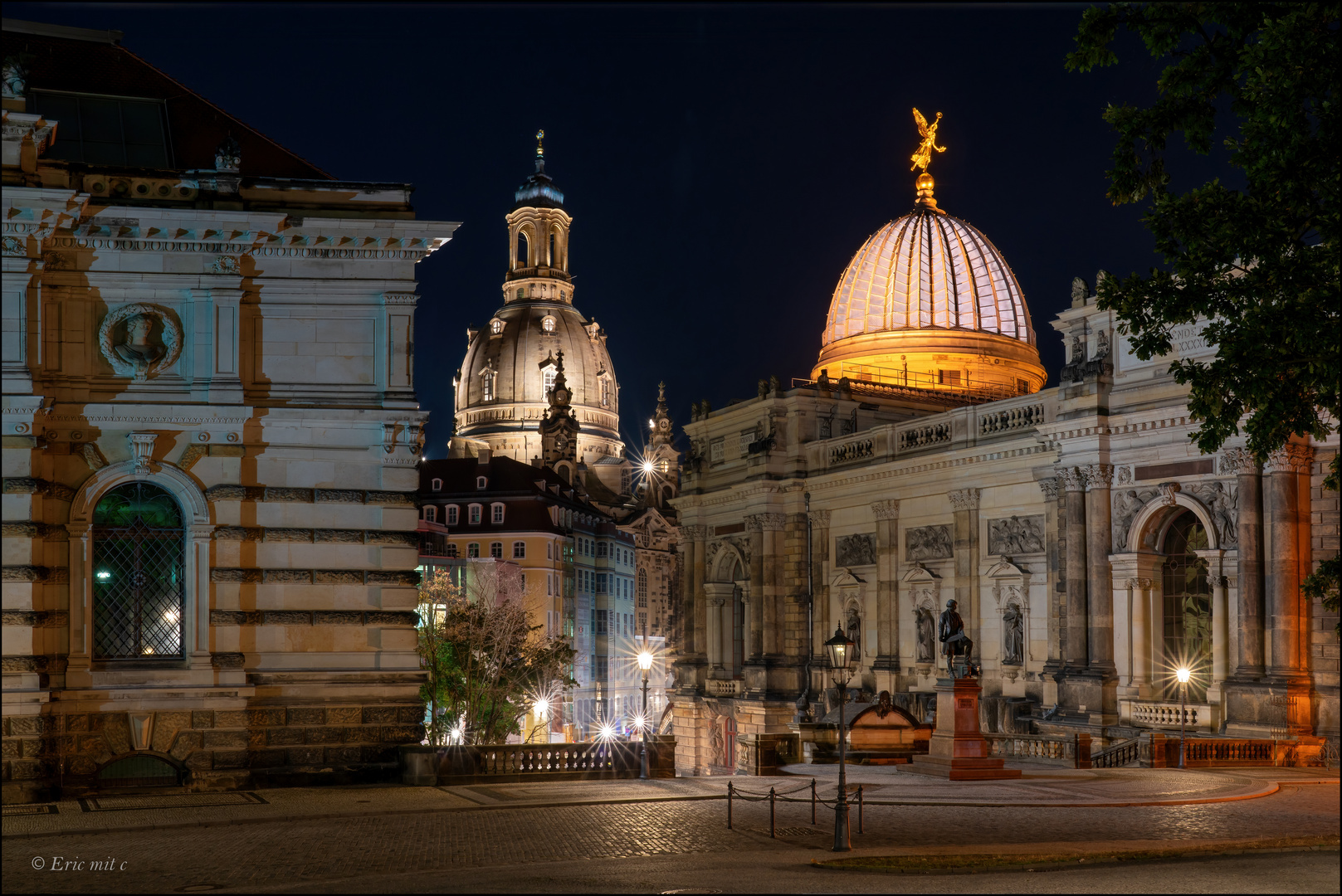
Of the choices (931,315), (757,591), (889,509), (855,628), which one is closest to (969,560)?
(889,509)

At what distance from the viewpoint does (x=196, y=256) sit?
95.1ft

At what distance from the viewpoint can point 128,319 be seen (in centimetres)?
2873

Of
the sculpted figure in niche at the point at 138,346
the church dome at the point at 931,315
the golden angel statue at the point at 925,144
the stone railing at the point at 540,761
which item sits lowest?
the stone railing at the point at 540,761

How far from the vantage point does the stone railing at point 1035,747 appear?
4081 cm

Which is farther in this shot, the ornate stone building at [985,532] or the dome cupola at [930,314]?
the dome cupola at [930,314]

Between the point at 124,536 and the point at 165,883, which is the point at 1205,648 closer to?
the point at 124,536

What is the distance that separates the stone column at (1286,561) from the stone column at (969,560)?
1640 cm

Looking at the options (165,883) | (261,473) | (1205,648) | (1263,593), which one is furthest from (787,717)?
(165,883)

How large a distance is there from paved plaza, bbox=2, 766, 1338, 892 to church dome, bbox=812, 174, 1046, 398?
164 feet

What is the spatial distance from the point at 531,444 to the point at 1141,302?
148408 millimetres

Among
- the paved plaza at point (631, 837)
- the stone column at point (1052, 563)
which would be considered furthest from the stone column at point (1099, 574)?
the paved plaza at point (631, 837)

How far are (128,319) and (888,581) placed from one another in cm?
4014

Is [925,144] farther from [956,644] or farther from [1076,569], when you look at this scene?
[956,644]

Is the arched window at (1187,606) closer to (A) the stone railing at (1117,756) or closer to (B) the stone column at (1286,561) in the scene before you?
(B) the stone column at (1286,561)
